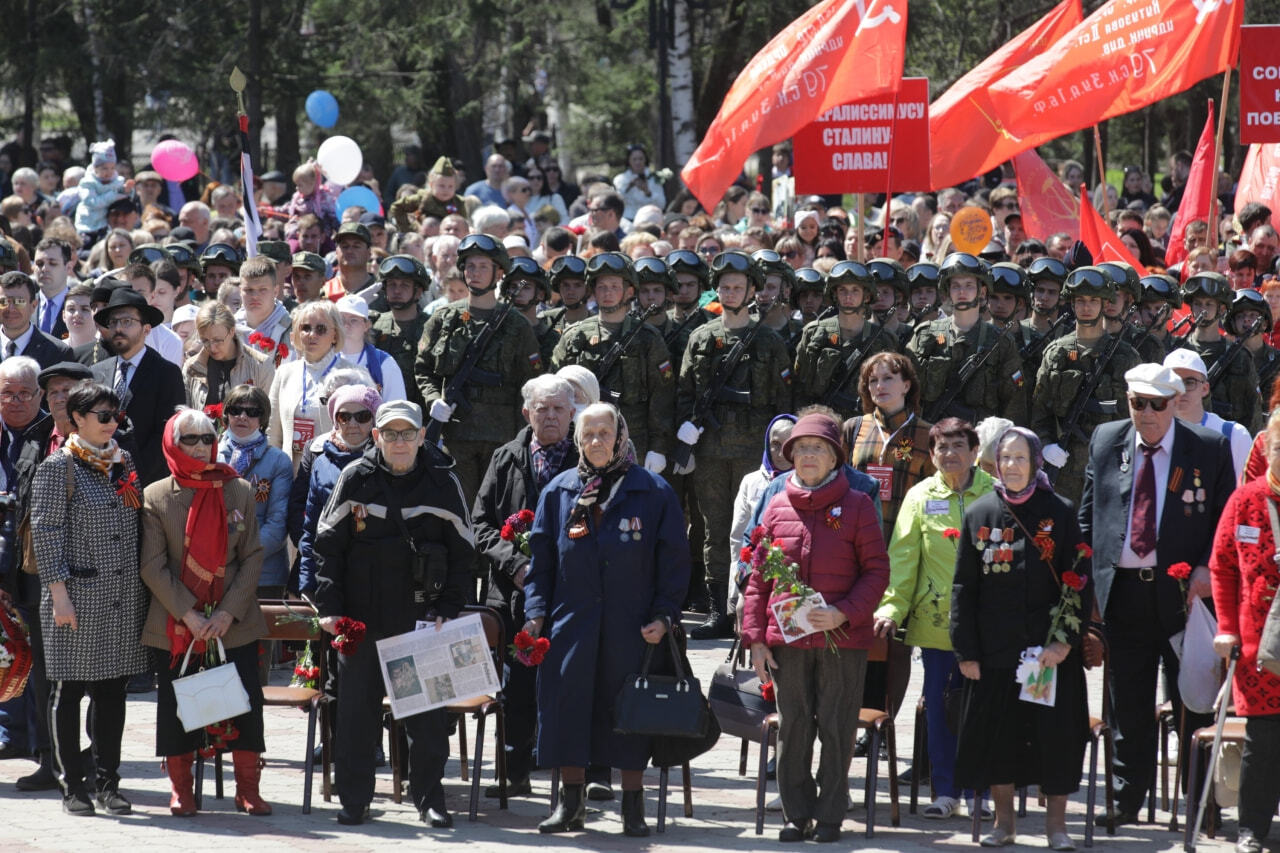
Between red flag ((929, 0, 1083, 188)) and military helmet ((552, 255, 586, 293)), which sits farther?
red flag ((929, 0, 1083, 188))

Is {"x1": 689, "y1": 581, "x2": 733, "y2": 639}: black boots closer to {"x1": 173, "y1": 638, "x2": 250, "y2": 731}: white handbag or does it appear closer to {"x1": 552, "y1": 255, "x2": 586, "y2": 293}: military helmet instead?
{"x1": 552, "y1": 255, "x2": 586, "y2": 293}: military helmet

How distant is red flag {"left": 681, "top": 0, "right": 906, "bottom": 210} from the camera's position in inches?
545

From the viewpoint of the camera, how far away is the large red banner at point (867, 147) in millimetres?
14453

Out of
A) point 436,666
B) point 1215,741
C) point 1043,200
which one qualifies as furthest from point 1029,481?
point 1043,200

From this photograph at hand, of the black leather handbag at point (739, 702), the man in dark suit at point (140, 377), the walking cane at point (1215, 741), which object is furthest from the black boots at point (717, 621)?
the walking cane at point (1215, 741)

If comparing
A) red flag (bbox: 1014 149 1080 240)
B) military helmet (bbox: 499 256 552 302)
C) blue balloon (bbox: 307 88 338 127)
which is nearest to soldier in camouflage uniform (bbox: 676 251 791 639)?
military helmet (bbox: 499 256 552 302)

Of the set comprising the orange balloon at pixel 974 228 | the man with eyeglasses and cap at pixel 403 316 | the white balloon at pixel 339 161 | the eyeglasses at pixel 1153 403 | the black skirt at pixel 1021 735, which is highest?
the white balloon at pixel 339 161

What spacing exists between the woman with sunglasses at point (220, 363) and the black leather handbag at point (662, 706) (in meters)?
3.79

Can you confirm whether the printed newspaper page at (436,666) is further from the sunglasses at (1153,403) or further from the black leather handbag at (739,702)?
the sunglasses at (1153,403)

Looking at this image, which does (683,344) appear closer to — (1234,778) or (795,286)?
(795,286)

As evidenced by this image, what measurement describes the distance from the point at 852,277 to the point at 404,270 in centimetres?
296

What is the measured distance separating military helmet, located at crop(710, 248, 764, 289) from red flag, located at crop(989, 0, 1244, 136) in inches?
131

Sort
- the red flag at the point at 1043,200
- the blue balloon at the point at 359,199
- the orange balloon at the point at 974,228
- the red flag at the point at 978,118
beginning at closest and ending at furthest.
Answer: the red flag at the point at 978,118 → the orange balloon at the point at 974,228 → the red flag at the point at 1043,200 → the blue balloon at the point at 359,199

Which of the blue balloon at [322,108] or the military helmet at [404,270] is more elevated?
the blue balloon at [322,108]
